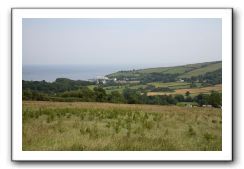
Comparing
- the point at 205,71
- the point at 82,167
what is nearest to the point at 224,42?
the point at 205,71

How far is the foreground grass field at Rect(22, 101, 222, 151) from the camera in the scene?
9734 mm

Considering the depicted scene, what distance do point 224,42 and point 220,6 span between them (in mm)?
367

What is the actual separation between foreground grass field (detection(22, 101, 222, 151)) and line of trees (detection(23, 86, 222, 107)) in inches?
2.1

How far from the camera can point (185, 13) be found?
9734mm

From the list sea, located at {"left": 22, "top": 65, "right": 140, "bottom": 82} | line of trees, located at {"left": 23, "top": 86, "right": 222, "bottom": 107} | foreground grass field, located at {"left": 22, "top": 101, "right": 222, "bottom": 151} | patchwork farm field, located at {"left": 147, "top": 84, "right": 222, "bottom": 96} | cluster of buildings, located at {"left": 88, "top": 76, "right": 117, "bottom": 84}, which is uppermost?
sea, located at {"left": 22, "top": 65, "right": 140, "bottom": 82}

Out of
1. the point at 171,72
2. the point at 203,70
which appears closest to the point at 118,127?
the point at 171,72

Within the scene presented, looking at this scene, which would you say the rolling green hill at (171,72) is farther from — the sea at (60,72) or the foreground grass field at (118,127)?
the foreground grass field at (118,127)

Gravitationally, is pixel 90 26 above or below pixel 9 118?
above

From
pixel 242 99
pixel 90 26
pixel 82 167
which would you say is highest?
pixel 90 26

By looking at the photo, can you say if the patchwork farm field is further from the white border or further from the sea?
the sea

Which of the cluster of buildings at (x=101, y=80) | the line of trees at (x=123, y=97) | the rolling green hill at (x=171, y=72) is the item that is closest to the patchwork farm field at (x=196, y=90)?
the line of trees at (x=123, y=97)

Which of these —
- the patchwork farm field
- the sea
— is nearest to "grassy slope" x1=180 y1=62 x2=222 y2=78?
the patchwork farm field

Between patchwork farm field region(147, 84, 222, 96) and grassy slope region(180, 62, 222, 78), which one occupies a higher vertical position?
grassy slope region(180, 62, 222, 78)

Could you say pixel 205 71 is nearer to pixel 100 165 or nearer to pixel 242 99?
pixel 242 99
